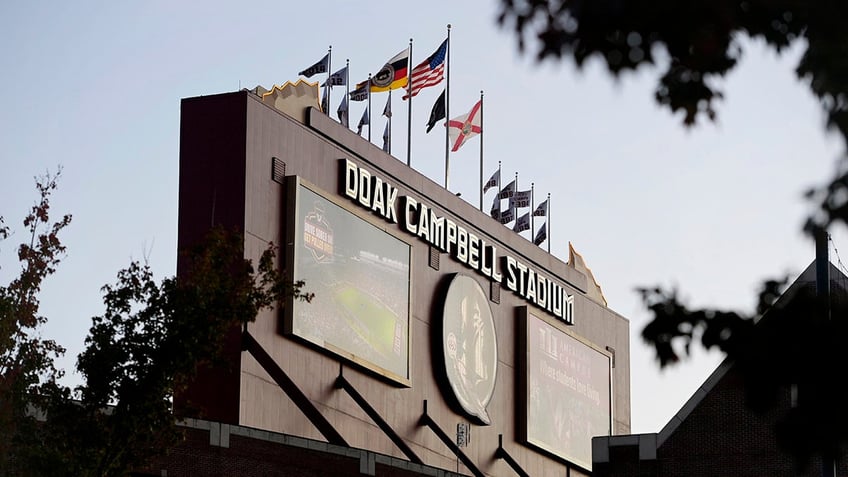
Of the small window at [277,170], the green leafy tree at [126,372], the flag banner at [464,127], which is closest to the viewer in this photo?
the green leafy tree at [126,372]

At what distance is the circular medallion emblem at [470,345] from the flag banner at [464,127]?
7.58 metres

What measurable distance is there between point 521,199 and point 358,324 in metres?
20.5

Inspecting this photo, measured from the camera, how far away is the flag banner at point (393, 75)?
5406 centimetres

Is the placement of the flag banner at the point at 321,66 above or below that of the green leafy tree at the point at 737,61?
above

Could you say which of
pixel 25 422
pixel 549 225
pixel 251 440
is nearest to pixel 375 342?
pixel 251 440

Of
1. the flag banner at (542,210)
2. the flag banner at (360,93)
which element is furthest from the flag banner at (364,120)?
the flag banner at (542,210)

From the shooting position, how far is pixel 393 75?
2144 inches

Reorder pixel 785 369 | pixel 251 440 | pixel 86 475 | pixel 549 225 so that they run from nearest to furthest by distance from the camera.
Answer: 1. pixel 785 369
2. pixel 86 475
3. pixel 251 440
4. pixel 549 225

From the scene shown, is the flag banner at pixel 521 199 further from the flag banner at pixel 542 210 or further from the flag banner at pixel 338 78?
the flag banner at pixel 338 78

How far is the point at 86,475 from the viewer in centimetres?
2866

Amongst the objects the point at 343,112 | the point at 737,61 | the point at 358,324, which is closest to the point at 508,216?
the point at 343,112

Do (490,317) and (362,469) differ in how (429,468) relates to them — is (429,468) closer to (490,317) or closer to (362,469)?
(362,469)

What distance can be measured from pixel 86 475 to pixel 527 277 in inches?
1257

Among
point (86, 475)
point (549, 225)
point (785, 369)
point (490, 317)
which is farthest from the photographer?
point (549, 225)
